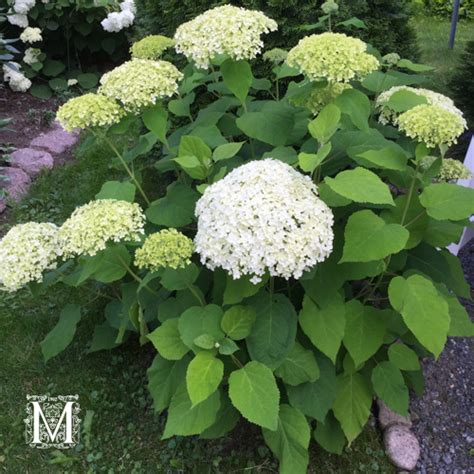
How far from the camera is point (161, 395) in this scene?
2.05 m

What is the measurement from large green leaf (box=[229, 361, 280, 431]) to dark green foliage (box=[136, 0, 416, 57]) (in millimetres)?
2195

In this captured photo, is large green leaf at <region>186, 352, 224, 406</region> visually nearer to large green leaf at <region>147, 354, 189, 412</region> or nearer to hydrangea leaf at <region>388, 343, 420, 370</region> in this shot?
large green leaf at <region>147, 354, 189, 412</region>

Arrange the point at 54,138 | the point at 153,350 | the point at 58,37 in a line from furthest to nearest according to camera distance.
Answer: the point at 58,37, the point at 54,138, the point at 153,350

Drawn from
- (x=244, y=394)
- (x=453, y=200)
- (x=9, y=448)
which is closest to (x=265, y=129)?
(x=453, y=200)

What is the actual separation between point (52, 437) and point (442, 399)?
5.65 feet

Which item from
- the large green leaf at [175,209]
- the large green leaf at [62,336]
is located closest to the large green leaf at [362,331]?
the large green leaf at [175,209]

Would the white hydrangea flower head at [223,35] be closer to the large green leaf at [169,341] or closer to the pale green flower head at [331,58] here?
the pale green flower head at [331,58]

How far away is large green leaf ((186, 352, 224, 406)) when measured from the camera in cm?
167

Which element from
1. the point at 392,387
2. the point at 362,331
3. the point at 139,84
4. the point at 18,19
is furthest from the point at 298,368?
the point at 18,19

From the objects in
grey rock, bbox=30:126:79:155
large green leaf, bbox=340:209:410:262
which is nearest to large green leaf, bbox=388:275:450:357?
large green leaf, bbox=340:209:410:262

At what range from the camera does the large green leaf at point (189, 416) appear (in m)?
1.84

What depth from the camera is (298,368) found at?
194cm

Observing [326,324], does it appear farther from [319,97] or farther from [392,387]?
[319,97]

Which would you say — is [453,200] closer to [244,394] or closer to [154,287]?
[244,394]
